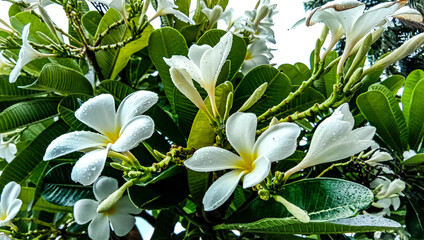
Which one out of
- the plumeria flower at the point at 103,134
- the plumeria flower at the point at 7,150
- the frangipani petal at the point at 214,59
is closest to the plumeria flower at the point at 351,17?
the frangipani petal at the point at 214,59

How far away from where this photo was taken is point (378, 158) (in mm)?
588

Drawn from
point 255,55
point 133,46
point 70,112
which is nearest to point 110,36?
point 133,46

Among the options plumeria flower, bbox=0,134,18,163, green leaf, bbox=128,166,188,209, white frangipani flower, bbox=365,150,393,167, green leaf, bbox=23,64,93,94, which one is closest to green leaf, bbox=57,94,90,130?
green leaf, bbox=23,64,93,94

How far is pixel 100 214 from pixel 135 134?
239mm

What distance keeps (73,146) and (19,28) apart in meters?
0.48

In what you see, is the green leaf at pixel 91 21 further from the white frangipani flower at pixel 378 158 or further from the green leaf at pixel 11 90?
the white frangipani flower at pixel 378 158

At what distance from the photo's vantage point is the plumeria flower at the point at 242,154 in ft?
1.12

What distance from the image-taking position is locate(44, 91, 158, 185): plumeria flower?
0.36 m

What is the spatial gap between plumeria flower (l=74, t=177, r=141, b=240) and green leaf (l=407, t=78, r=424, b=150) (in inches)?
19.9

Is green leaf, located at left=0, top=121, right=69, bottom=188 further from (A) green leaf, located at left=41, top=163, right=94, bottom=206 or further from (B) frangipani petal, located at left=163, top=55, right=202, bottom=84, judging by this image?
(B) frangipani petal, located at left=163, top=55, right=202, bottom=84

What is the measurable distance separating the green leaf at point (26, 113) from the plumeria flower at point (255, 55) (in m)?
0.34

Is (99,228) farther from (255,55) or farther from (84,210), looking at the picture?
(255,55)

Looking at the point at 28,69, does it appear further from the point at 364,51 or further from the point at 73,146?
the point at 364,51

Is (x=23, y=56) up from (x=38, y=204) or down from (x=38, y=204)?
up
